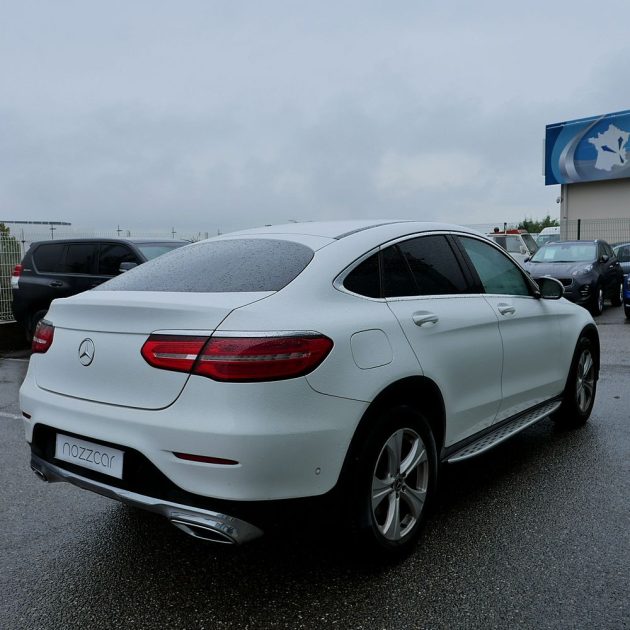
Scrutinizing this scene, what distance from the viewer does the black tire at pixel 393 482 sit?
2.87 m

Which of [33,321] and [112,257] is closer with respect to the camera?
[112,257]

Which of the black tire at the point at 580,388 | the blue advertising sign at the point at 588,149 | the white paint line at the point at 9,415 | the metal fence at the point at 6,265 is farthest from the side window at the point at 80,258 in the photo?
the blue advertising sign at the point at 588,149

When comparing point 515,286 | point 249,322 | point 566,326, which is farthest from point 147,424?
point 566,326

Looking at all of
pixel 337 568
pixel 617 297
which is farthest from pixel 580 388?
pixel 617 297

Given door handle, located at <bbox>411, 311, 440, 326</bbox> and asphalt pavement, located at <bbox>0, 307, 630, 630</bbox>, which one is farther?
door handle, located at <bbox>411, 311, 440, 326</bbox>

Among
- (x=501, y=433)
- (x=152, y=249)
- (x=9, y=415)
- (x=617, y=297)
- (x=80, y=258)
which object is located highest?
(x=152, y=249)

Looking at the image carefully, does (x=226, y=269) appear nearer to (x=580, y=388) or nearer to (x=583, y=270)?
(x=580, y=388)

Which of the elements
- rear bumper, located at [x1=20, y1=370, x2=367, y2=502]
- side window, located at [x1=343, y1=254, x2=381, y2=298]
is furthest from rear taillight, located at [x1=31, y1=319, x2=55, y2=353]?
side window, located at [x1=343, y1=254, x2=381, y2=298]

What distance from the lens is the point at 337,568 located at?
10.2 ft

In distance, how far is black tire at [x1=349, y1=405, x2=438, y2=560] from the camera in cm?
287

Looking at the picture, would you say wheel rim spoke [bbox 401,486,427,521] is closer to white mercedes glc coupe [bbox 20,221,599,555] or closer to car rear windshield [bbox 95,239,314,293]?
white mercedes glc coupe [bbox 20,221,599,555]

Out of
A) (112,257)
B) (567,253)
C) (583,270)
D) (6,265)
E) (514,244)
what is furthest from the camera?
(514,244)

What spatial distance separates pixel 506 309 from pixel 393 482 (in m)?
1.57

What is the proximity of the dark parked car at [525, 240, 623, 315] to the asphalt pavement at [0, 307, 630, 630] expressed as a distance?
10.2 m
